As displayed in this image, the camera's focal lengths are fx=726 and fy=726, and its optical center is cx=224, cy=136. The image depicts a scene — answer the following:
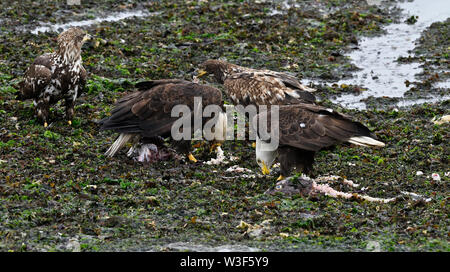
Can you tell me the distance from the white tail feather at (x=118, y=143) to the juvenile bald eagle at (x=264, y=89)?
1635 millimetres

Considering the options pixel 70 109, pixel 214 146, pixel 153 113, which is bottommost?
pixel 214 146

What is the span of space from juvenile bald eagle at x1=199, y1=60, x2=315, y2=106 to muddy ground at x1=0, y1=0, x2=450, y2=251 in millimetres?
752

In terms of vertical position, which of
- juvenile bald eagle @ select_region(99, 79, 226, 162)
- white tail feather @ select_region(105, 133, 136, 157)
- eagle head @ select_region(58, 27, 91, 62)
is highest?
eagle head @ select_region(58, 27, 91, 62)

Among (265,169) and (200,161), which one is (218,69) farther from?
(265,169)

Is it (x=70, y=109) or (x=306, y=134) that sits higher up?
(x=306, y=134)

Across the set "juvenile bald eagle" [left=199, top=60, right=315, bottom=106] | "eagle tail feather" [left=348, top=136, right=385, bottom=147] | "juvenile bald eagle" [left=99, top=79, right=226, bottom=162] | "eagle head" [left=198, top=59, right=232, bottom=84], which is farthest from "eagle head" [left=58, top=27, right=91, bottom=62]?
"eagle tail feather" [left=348, top=136, right=385, bottom=147]

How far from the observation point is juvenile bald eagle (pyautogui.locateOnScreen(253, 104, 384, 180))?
8.36 metres

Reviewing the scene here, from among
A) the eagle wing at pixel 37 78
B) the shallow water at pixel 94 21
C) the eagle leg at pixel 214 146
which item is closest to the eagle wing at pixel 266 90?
the eagle leg at pixel 214 146

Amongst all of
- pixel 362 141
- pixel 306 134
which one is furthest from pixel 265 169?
pixel 362 141

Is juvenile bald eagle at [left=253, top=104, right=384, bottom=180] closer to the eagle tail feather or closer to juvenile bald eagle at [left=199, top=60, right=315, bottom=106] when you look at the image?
the eagle tail feather

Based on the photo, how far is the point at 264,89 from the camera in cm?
977

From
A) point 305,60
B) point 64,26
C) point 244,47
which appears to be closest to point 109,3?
point 64,26

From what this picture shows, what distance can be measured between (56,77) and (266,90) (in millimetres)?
2957
